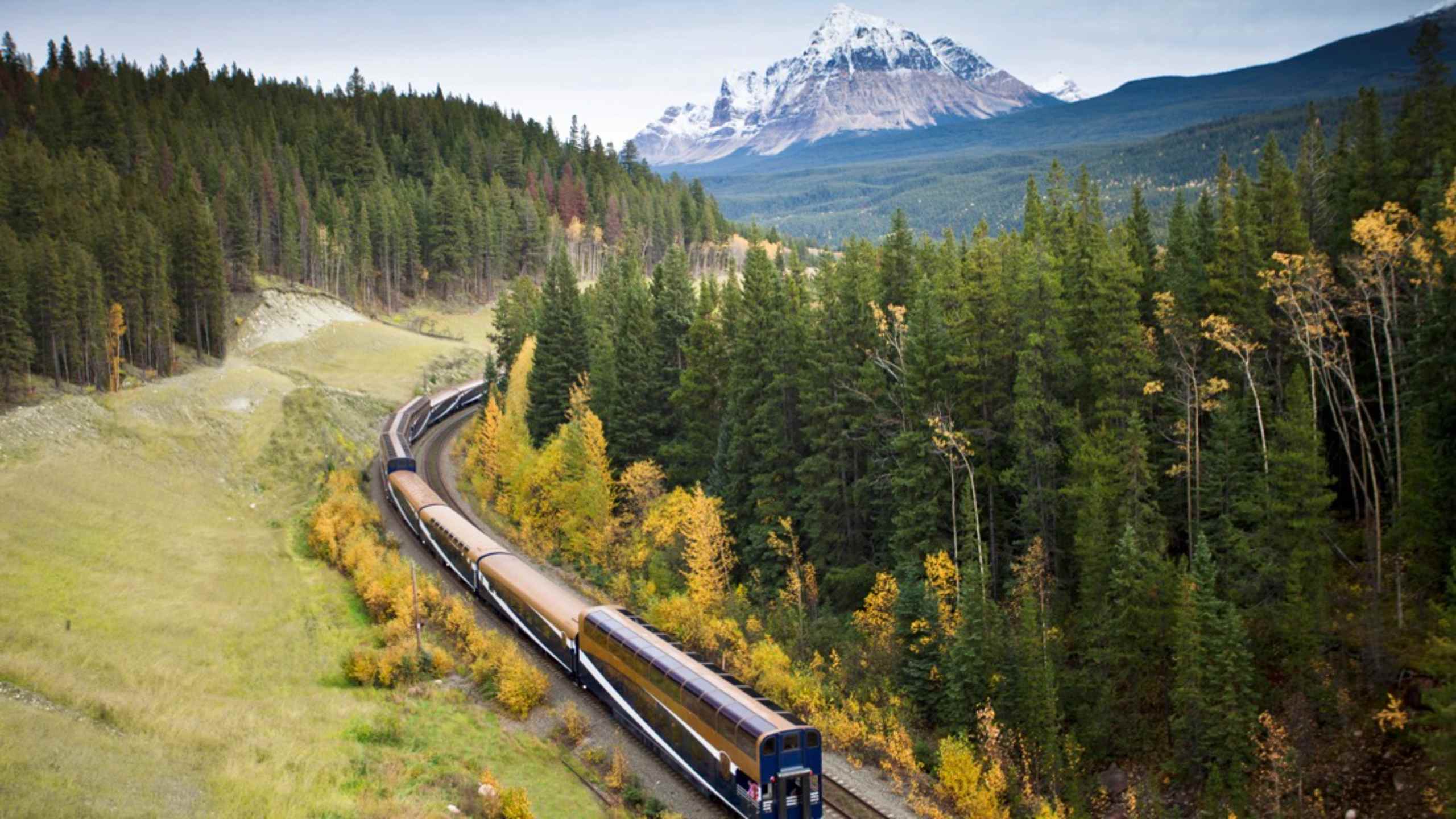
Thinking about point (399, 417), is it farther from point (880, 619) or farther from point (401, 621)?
point (880, 619)

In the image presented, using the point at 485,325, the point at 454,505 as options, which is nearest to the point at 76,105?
the point at 485,325

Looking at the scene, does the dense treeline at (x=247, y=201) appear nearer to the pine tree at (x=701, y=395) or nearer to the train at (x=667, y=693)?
the train at (x=667, y=693)

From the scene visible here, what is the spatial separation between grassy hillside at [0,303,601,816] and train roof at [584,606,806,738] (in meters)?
5.05

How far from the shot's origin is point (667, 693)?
31641 millimetres

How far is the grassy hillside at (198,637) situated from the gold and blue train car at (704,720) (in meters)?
3.37

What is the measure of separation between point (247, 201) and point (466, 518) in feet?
226

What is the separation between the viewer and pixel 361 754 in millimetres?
30438

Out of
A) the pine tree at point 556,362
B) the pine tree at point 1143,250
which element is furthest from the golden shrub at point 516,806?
the pine tree at point 556,362

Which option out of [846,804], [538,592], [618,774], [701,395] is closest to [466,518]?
[701,395]

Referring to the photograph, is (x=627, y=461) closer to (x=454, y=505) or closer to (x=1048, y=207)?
(x=454, y=505)

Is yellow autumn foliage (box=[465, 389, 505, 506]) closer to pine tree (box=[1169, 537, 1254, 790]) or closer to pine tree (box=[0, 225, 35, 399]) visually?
pine tree (box=[0, 225, 35, 399])

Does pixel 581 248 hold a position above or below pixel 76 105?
below

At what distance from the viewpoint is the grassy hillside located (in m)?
26.2

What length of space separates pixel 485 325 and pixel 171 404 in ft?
190
